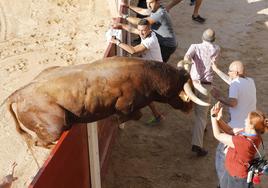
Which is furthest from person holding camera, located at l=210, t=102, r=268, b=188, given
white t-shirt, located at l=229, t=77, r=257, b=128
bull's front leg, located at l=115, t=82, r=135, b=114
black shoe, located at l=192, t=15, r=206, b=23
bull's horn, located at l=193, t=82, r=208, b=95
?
black shoe, located at l=192, t=15, r=206, b=23

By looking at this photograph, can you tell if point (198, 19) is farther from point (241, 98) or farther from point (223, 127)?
point (223, 127)

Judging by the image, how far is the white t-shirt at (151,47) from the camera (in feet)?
22.0

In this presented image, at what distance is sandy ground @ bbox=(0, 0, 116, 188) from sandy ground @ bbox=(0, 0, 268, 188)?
14mm

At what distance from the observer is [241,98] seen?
18.7 feet

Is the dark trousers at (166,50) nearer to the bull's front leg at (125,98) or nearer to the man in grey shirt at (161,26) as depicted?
the man in grey shirt at (161,26)

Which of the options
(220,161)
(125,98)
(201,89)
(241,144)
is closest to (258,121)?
(241,144)

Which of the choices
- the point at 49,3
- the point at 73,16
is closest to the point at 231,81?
the point at 73,16

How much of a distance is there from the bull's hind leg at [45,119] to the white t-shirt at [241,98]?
6.38 feet

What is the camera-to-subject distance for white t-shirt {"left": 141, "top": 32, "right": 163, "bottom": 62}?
671 cm

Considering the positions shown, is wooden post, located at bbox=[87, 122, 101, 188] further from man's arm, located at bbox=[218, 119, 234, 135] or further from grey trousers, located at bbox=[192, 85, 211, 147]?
grey trousers, located at bbox=[192, 85, 211, 147]

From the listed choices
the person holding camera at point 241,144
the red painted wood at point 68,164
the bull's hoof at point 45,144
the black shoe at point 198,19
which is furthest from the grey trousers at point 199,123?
the black shoe at point 198,19

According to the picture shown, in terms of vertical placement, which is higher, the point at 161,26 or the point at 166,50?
the point at 161,26

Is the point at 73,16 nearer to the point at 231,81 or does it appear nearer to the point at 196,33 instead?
the point at 196,33

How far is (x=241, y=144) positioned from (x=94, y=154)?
177 centimetres
